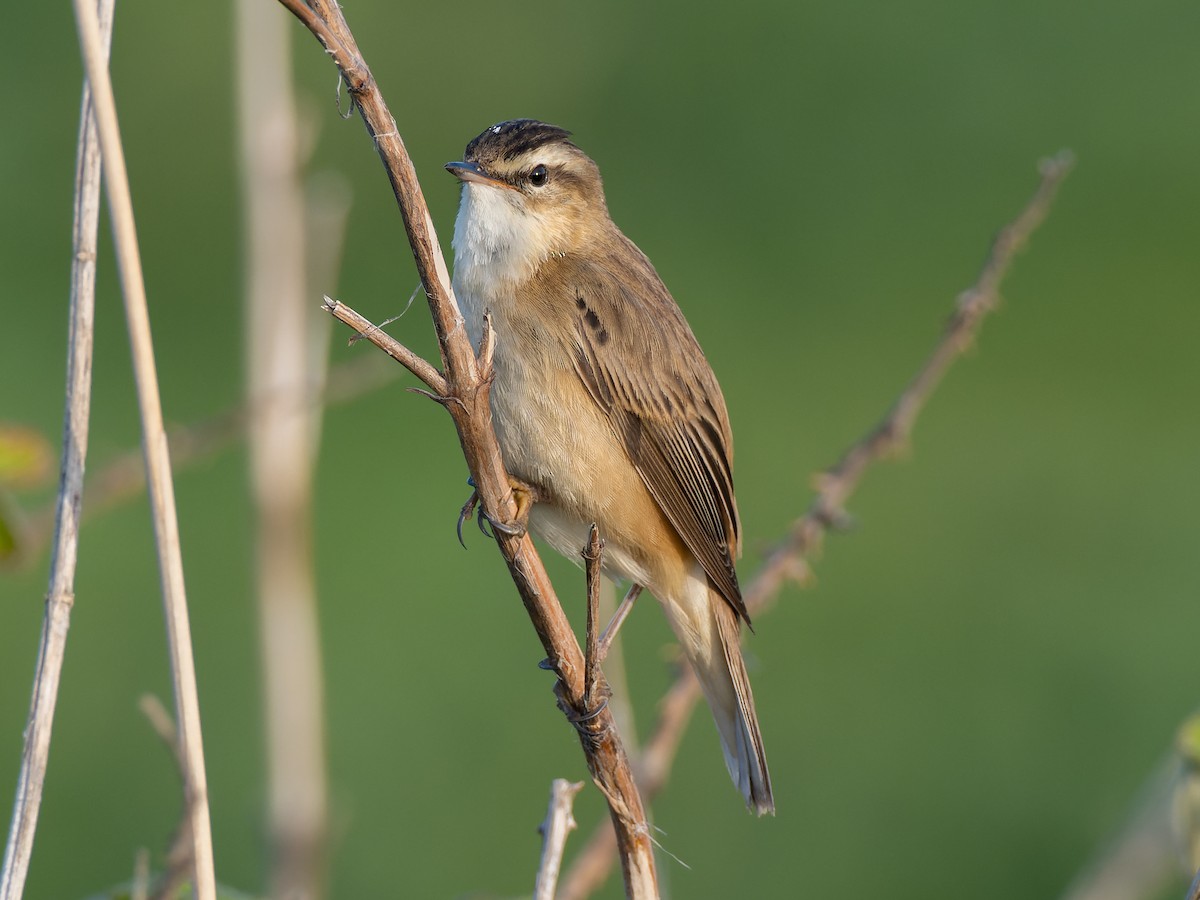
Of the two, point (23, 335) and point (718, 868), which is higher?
point (23, 335)

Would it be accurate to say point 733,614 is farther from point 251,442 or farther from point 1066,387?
point 1066,387

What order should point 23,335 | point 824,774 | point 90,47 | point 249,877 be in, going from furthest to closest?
point 23,335
point 824,774
point 249,877
point 90,47

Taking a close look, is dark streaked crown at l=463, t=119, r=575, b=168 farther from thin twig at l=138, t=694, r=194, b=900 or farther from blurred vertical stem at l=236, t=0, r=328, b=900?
thin twig at l=138, t=694, r=194, b=900

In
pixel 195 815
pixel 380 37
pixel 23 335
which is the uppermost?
pixel 380 37

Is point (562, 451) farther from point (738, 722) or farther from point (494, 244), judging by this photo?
point (738, 722)

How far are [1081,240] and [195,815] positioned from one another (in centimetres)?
843

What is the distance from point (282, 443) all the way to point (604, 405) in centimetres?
95

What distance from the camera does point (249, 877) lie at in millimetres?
6230

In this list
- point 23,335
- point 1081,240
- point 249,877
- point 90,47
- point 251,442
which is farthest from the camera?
point 1081,240

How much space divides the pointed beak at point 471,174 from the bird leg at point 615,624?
108 cm

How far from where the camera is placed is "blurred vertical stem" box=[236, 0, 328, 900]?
3898mm

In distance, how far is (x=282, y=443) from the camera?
4.27m

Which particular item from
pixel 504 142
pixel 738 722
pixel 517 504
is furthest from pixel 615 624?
pixel 504 142

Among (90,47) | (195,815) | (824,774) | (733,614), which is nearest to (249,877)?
(824,774)
